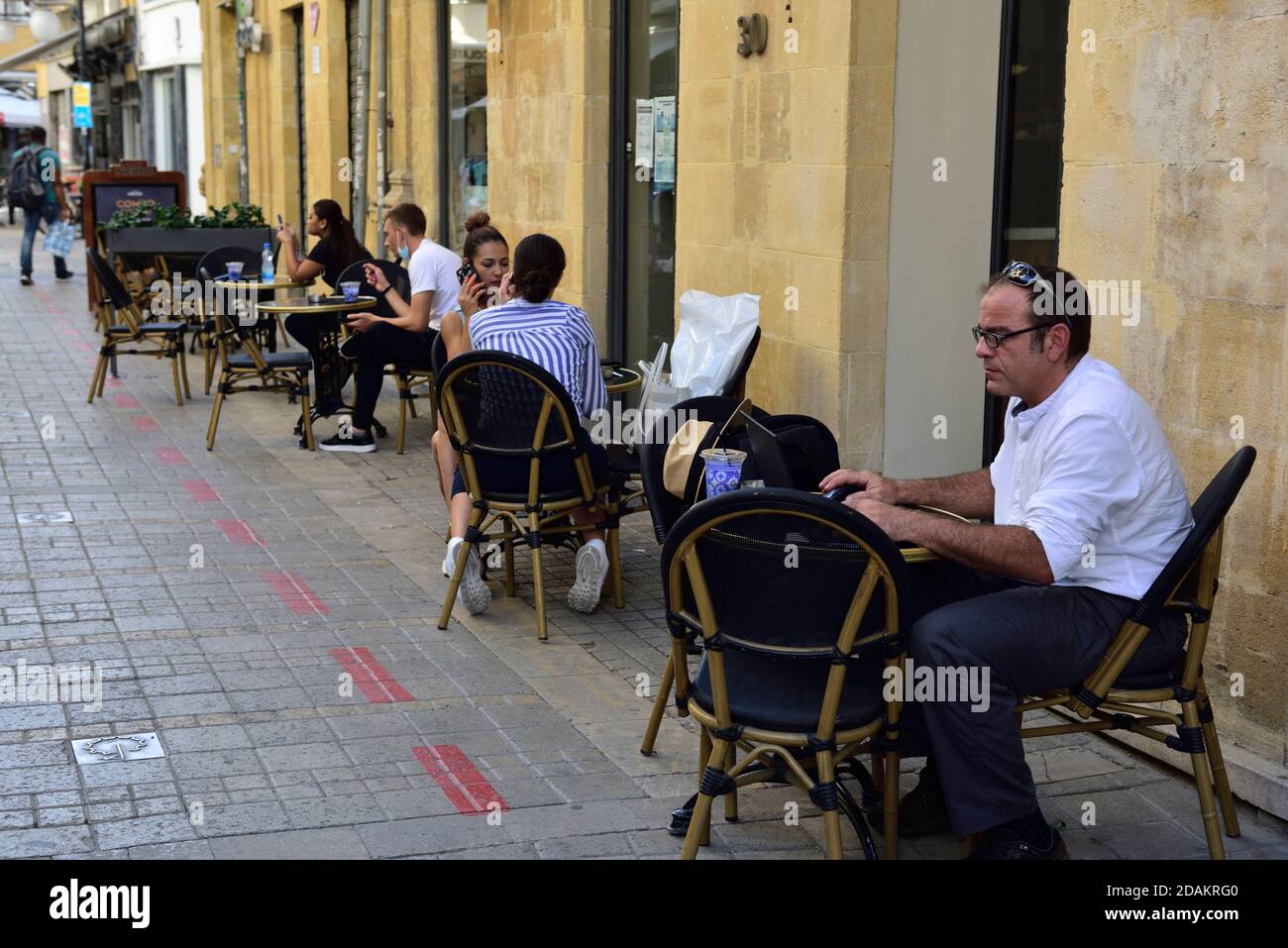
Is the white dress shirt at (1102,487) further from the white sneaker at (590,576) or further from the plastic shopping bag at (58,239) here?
the plastic shopping bag at (58,239)

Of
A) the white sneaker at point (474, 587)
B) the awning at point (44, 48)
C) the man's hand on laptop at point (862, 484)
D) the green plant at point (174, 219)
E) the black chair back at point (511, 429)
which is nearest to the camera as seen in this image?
the man's hand on laptop at point (862, 484)

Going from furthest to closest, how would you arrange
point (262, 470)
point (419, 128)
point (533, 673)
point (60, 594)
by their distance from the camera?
point (419, 128), point (262, 470), point (60, 594), point (533, 673)

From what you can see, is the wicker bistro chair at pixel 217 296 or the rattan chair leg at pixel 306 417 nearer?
the rattan chair leg at pixel 306 417

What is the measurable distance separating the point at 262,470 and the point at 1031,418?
6211 mm

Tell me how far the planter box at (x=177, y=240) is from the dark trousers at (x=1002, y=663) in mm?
11231

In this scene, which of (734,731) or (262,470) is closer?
(734,731)

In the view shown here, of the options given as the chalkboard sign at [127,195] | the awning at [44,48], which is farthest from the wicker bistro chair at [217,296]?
the awning at [44,48]

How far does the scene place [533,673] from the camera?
5559 mm

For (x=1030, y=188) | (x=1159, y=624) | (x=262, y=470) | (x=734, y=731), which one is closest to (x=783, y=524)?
(x=734, y=731)

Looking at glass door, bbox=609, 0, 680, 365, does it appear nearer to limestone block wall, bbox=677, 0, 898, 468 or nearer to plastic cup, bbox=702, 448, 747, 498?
limestone block wall, bbox=677, 0, 898, 468

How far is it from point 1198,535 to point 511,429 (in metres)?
3.00

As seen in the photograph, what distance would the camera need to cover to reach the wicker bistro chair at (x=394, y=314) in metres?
9.95
